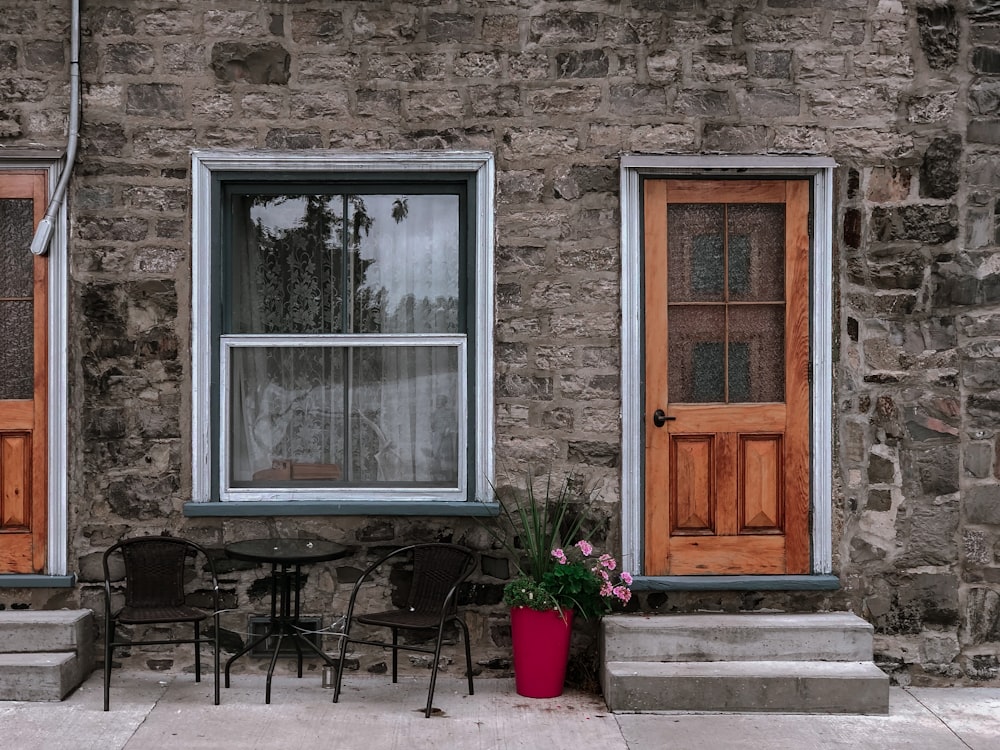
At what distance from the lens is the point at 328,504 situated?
5.36m

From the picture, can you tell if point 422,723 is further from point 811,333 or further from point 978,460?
point 978,460

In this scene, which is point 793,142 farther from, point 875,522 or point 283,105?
point 283,105

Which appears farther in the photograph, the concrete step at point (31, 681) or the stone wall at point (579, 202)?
the stone wall at point (579, 202)

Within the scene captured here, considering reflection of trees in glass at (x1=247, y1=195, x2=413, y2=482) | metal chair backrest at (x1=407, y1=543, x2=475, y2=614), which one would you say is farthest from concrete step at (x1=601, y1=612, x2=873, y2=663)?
reflection of trees in glass at (x1=247, y1=195, x2=413, y2=482)

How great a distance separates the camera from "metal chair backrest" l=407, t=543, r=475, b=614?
519cm

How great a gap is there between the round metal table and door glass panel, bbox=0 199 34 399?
1.41 m

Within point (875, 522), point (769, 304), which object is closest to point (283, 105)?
point (769, 304)

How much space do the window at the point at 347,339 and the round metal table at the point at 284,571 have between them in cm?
36

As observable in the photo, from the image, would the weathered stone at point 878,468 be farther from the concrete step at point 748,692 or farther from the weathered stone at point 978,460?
the concrete step at point 748,692

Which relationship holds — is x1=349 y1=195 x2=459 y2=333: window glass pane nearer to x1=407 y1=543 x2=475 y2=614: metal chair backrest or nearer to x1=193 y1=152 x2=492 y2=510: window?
x1=193 y1=152 x2=492 y2=510: window

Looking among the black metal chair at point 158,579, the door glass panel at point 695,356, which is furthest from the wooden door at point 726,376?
the black metal chair at point 158,579

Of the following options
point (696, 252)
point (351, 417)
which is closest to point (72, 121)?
point (351, 417)

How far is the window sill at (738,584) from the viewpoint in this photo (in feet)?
17.6

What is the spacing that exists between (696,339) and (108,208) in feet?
10.1
